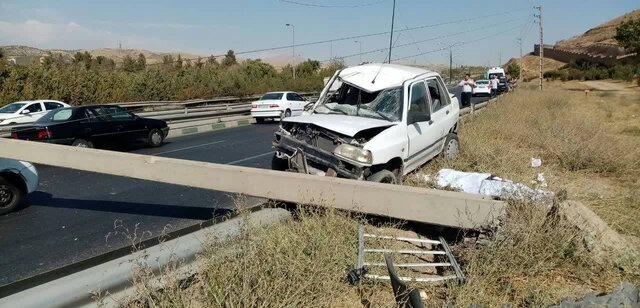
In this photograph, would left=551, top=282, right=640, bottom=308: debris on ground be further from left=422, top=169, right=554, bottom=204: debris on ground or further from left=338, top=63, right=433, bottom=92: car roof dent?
left=338, top=63, right=433, bottom=92: car roof dent

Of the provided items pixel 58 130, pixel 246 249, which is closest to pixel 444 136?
pixel 246 249

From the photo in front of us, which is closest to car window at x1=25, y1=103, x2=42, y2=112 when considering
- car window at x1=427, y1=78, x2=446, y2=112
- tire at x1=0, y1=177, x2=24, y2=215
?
tire at x1=0, y1=177, x2=24, y2=215

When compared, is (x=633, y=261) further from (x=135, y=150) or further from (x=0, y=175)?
(x=135, y=150)

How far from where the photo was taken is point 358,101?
788 cm

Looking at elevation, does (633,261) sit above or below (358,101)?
below

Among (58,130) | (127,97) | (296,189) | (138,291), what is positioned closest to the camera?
(138,291)

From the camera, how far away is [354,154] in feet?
20.1

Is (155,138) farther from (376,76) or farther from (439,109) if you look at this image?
(439,109)

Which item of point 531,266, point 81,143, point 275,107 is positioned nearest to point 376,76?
point 531,266

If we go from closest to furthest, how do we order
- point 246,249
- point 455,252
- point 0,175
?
point 246,249 < point 455,252 < point 0,175

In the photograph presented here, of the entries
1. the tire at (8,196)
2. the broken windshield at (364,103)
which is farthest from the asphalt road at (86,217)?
the broken windshield at (364,103)

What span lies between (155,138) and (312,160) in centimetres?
1134

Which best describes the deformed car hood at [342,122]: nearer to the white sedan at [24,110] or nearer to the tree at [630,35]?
the white sedan at [24,110]

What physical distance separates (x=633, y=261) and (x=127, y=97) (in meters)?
40.0
